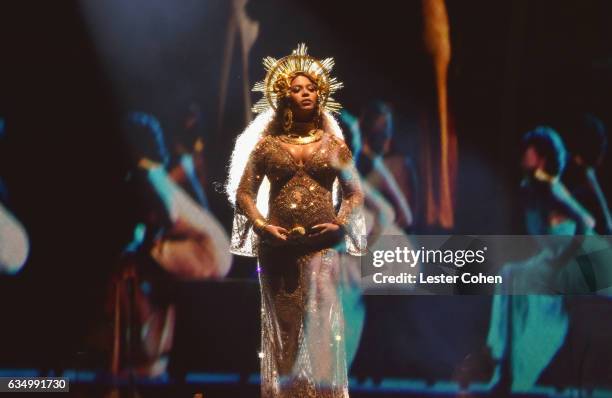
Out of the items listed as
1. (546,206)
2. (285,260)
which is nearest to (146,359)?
(285,260)

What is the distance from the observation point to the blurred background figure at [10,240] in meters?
5.03

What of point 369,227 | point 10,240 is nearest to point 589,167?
point 369,227

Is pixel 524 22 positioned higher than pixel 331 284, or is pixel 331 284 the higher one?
pixel 524 22

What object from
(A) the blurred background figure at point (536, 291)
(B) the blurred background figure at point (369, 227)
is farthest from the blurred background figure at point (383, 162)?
(A) the blurred background figure at point (536, 291)

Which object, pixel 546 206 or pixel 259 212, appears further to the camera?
pixel 546 206

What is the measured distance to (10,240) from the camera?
5.03 m

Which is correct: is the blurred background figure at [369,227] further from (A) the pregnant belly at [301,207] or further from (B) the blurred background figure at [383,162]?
(A) the pregnant belly at [301,207]

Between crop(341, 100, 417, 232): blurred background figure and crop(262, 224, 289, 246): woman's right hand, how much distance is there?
1.51 metres

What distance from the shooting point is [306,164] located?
12.1ft

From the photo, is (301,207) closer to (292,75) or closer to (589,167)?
(292,75)

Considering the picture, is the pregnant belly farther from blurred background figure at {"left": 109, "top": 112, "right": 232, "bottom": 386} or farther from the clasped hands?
blurred background figure at {"left": 109, "top": 112, "right": 232, "bottom": 386}

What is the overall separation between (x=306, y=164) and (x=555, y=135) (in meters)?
1.97

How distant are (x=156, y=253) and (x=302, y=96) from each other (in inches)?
70.0

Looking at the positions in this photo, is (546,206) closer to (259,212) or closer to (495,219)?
(495,219)
